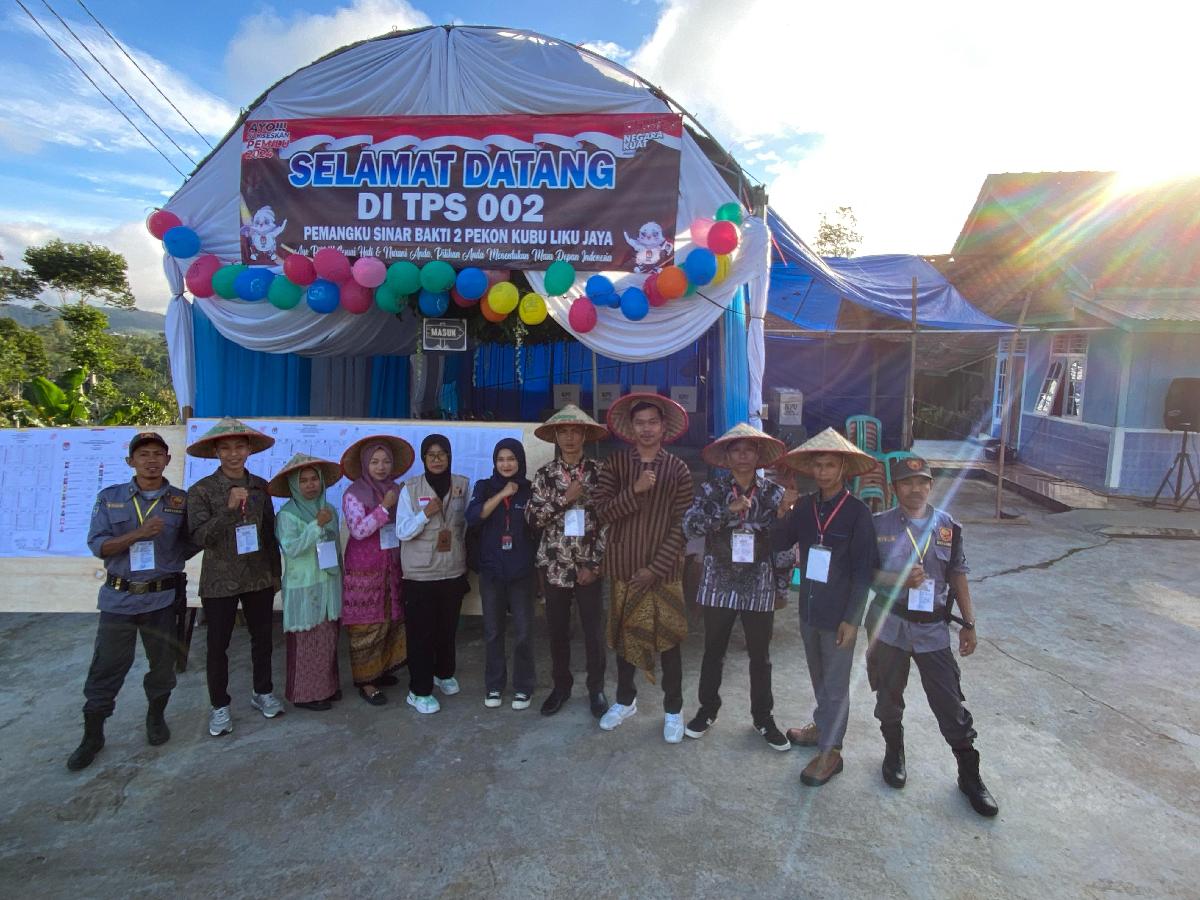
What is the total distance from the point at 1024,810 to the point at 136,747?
13.4 feet

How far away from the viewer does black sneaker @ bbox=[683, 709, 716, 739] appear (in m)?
3.45

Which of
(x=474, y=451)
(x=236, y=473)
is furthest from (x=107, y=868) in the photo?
(x=474, y=451)

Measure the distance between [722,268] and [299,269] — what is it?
319 cm

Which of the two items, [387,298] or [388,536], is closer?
[388,536]

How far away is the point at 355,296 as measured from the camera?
17.6 ft

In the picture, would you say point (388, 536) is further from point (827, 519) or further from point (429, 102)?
point (429, 102)

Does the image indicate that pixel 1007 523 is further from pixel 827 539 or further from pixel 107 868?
pixel 107 868

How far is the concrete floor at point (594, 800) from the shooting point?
2.49 metres

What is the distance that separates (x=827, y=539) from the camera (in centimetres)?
303

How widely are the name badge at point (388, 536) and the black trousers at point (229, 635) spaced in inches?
24.1

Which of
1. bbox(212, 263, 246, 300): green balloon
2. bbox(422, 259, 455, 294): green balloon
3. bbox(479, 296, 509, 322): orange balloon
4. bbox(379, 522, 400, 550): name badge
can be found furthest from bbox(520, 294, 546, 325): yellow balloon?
bbox(212, 263, 246, 300): green balloon

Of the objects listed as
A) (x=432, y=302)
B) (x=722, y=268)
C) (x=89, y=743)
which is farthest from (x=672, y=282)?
(x=89, y=743)

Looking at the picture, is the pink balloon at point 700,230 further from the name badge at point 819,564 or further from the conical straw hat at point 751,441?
the name badge at point 819,564

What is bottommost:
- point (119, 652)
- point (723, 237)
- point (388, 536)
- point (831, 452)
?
point (119, 652)
